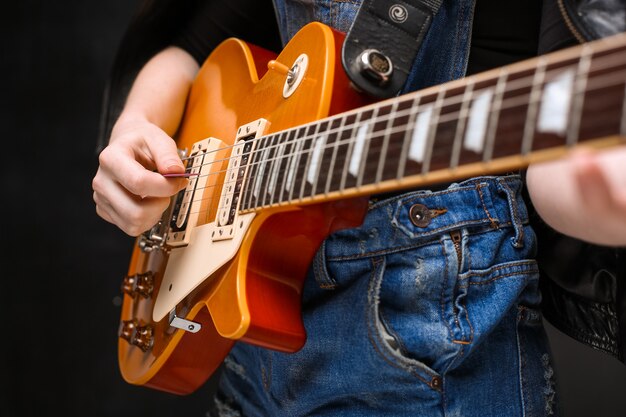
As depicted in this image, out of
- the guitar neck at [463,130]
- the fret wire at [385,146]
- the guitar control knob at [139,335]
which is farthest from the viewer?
the guitar control knob at [139,335]

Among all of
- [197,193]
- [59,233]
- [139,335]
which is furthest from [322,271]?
[59,233]

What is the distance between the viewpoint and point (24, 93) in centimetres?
165

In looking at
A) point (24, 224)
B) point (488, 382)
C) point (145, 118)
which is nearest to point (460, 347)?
point (488, 382)

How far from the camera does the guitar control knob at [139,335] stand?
0.86 meters

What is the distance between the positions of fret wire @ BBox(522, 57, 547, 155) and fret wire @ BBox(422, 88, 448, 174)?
0.26ft

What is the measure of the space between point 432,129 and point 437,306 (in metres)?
0.22

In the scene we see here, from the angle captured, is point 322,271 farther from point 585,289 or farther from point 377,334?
point 585,289

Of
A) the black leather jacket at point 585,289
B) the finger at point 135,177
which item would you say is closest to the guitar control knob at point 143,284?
the finger at point 135,177

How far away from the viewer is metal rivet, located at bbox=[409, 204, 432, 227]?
0.67 m

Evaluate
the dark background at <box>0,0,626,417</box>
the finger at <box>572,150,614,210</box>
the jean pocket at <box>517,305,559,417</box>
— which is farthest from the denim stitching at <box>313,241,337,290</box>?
the dark background at <box>0,0,626,417</box>

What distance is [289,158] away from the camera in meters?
0.64

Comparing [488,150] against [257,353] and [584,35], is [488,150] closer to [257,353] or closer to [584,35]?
[584,35]

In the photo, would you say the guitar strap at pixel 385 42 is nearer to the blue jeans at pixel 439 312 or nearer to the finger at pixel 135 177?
the blue jeans at pixel 439 312

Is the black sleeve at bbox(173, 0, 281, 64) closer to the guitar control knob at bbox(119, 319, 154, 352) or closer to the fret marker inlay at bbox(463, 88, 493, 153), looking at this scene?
the guitar control knob at bbox(119, 319, 154, 352)
